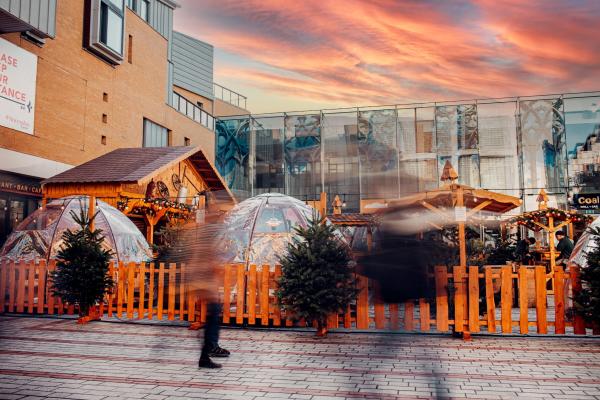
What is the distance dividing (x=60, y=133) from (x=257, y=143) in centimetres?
2099

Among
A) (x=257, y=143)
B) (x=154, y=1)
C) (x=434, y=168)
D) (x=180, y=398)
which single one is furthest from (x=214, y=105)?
(x=180, y=398)

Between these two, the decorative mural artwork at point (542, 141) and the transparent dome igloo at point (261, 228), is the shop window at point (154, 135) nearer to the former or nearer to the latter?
the transparent dome igloo at point (261, 228)

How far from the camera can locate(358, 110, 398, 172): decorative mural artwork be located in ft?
130

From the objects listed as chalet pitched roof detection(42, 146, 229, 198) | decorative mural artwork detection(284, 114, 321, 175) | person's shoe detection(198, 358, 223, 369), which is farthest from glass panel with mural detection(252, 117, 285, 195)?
person's shoe detection(198, 358, 223, 369)

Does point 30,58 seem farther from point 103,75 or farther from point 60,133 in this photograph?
point 103,75

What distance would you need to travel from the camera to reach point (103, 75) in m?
27.3

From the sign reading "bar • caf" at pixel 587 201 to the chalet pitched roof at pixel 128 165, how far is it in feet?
85.0

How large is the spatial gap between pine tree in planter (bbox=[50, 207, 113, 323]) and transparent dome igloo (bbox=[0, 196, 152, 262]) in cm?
418

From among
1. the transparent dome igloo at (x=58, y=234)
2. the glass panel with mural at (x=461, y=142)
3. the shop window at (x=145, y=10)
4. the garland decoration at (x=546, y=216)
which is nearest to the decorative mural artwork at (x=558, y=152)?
the glass panel with mural at (x=461, y=142)

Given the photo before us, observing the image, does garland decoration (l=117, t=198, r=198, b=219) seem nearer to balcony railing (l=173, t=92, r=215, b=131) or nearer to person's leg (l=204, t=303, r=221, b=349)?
person's leg (l=204, t=303, r=221, b=349)

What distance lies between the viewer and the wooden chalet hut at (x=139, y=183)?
68.3ft

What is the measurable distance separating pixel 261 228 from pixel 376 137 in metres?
28.4

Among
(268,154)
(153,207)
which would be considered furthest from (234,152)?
(153,207)

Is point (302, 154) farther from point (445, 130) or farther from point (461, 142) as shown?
point (461, 142)
